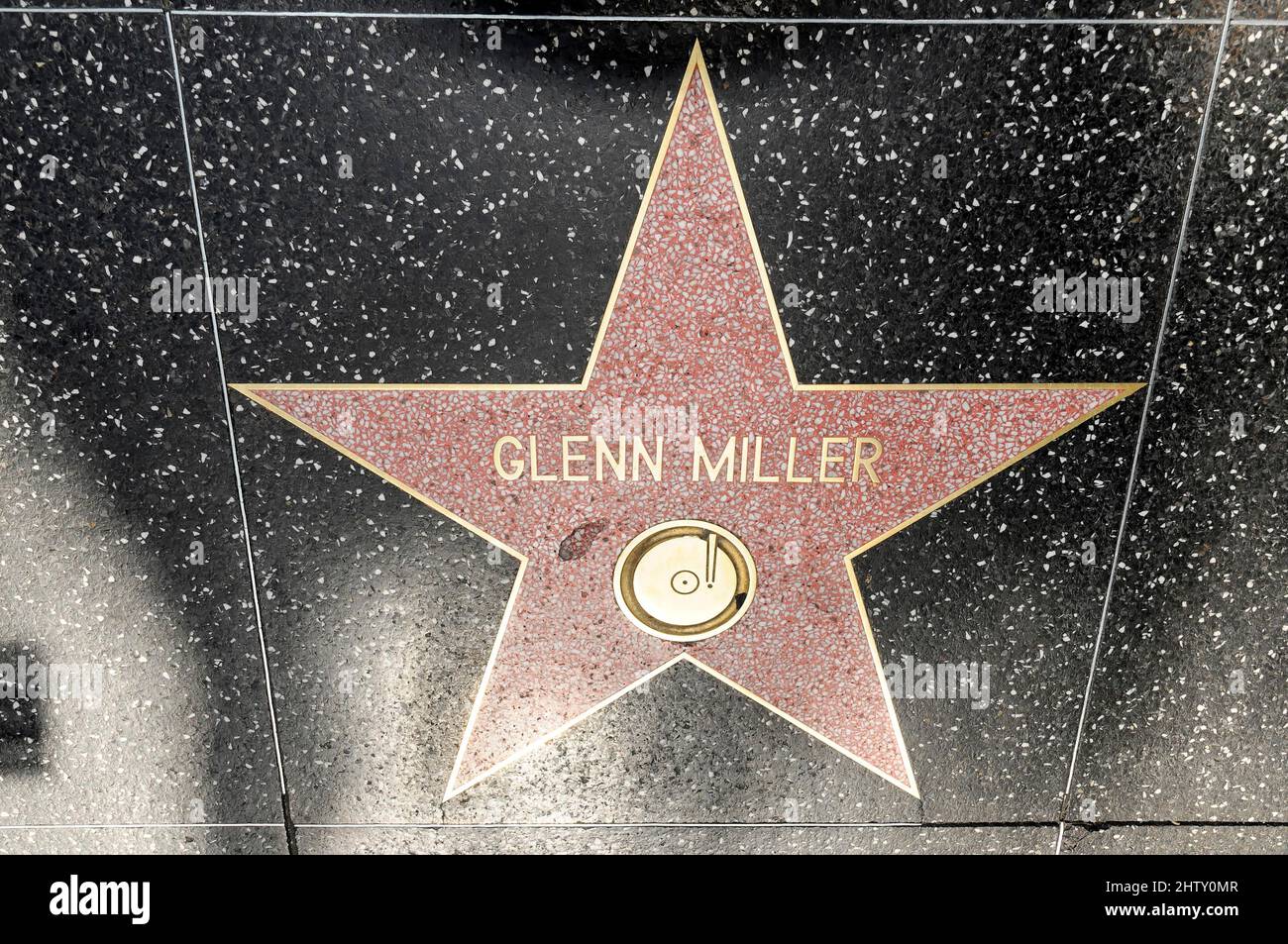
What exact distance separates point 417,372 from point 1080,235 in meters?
1.07

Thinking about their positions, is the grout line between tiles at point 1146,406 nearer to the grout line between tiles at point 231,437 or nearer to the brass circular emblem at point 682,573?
the brass circular emblem at point 682,573

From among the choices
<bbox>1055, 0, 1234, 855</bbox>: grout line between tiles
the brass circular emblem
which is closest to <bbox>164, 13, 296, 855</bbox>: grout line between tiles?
the brass circular emblem

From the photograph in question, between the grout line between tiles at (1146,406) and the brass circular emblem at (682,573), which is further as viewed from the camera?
the brass circular emblem at (682,573)

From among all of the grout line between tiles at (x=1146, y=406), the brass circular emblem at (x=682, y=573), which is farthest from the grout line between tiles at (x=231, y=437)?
the grout line between tiles at (x=1146, y=406)

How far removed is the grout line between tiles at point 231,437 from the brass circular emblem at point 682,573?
621mm

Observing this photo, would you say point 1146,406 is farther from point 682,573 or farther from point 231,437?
point 231,437

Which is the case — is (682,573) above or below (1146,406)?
below

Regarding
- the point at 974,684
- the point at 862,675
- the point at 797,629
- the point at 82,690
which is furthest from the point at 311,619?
the point at 974,684

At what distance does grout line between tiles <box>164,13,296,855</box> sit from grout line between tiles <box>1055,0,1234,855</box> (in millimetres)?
1403

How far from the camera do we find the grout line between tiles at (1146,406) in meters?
1.07

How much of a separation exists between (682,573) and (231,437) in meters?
0.78

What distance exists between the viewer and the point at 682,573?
3.95 feet

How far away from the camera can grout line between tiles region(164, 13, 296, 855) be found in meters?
1.08

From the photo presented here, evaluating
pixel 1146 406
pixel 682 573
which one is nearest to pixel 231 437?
pixel 682 573
